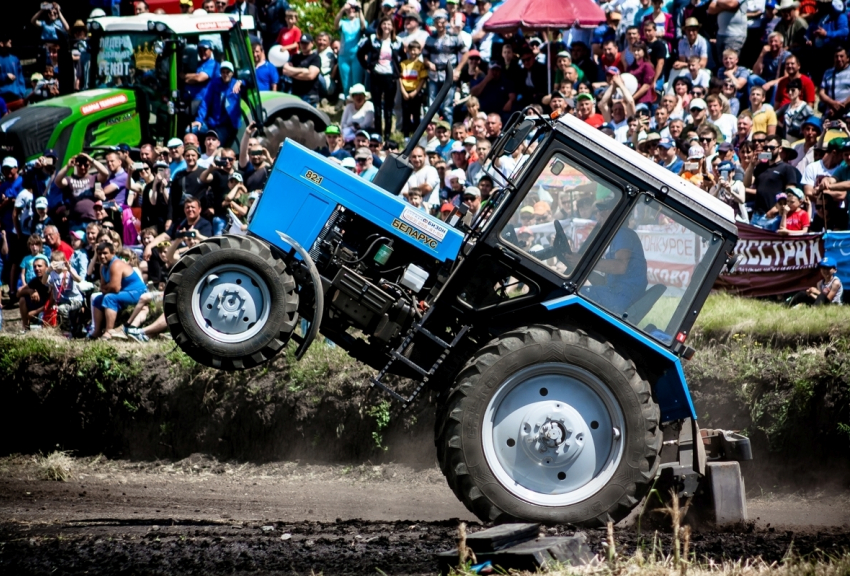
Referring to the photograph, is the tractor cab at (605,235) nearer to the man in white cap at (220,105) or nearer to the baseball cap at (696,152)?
the baseball cap at (696,152)

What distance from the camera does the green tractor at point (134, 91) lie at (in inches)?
657

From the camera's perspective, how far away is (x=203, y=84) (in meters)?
16.8

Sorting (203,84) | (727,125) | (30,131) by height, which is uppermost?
(727,125)

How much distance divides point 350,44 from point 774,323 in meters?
11.6

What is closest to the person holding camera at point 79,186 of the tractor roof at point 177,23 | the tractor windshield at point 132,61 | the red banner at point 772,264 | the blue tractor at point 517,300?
the tractor windshield at point 132,61

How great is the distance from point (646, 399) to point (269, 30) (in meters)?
16.0

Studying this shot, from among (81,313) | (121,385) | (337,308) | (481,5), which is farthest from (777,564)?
(481,5)

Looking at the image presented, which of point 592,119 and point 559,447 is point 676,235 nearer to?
point 559,447

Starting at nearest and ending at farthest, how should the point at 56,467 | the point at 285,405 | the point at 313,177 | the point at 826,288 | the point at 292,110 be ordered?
1. the point at 313,177
2. the point at 56,467
3. the point at 285,405
4. the point at 826,288
5. the point at 292,110

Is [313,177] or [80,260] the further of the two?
[80,260]

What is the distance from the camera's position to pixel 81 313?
44.4ft

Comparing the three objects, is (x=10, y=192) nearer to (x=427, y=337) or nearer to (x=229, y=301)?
(x=229, y=301)

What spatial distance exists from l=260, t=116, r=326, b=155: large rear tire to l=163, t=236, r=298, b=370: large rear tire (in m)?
9.89

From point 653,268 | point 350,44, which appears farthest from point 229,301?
point 350,44
